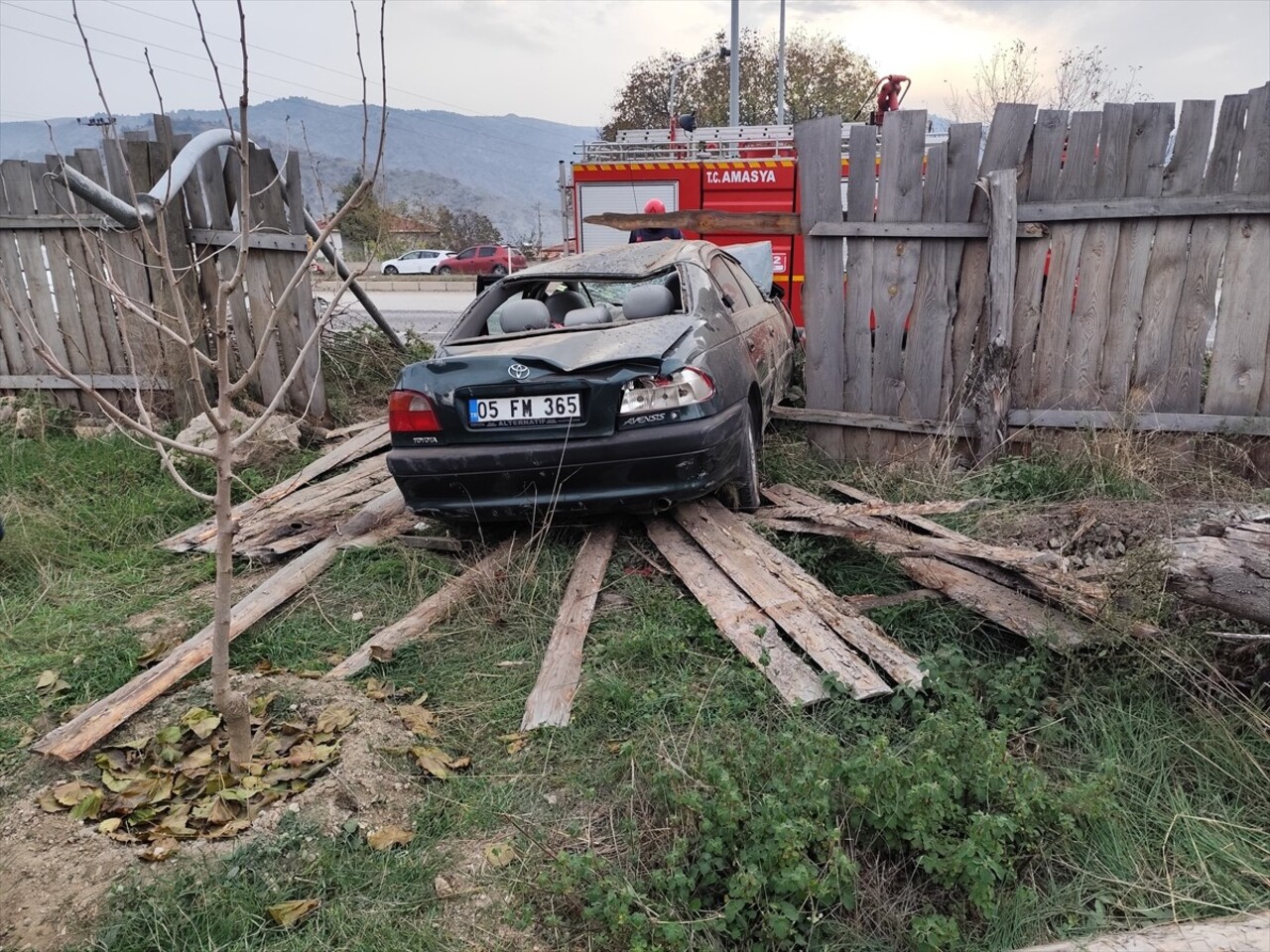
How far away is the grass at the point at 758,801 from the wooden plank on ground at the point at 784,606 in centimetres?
16

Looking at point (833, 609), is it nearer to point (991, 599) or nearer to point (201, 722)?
point (991, 599)

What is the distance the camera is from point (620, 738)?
2957mm

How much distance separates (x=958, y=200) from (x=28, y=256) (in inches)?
286

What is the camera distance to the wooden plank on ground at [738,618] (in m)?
3.07

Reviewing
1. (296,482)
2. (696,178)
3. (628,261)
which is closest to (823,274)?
(628,261)

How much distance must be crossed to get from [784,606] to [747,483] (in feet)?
3.83

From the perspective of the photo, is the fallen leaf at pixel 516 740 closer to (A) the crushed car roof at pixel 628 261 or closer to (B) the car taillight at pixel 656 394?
(B) the car taillight at pixel 656 394

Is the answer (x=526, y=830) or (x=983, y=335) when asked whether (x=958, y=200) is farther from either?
(x=526, y=830)

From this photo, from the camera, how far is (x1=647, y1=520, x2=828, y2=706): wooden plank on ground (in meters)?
3.07

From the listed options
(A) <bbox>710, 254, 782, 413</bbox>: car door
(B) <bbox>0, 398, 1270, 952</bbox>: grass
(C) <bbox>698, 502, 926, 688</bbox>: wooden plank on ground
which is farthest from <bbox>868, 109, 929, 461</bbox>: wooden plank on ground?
(B) <bbox>0, 398, 1270, 952</bbox>: grass

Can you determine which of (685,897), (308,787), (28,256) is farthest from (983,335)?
(28,256)

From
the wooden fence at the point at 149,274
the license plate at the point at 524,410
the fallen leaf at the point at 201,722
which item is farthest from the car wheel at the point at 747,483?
the wooden fence at the point at 149,274

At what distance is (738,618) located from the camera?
3506mm

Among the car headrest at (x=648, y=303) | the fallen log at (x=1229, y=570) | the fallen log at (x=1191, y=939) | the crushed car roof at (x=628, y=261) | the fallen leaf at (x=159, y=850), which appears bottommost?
the fallen leaf at (x=159, y=850)
